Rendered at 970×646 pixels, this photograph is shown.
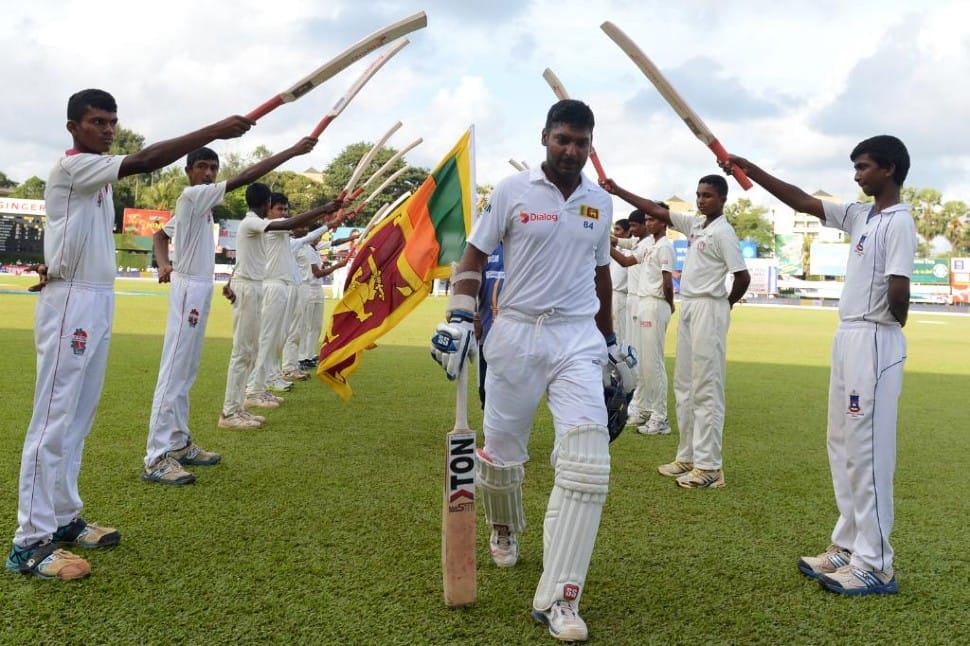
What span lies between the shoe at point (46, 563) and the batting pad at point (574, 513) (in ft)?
7.86

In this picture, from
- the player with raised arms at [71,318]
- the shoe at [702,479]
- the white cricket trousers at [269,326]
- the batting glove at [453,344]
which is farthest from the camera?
the white cricket trousers at [269,326]

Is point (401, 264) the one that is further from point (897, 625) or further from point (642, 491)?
point (897, 625)

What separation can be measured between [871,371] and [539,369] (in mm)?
1919

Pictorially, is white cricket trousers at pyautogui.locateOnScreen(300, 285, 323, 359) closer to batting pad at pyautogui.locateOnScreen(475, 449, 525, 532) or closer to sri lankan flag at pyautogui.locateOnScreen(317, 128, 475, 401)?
sri lankan flag at pyautogui.locateOnScreen(317, 128, 475, 401)

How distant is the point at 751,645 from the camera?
3439 millimetres

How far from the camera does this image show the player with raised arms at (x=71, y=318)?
158 inches

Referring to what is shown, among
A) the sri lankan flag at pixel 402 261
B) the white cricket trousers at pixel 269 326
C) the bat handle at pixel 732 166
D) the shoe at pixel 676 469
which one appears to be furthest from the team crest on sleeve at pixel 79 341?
the white cricket trousers at pixel 269 326

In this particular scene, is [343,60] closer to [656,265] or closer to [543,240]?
[543,240]

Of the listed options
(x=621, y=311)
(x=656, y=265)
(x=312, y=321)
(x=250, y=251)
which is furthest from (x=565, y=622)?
(x=312, y=321)

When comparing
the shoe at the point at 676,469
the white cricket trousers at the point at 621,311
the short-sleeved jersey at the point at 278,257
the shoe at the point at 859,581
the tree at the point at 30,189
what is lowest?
the shoe at the point at 676,469

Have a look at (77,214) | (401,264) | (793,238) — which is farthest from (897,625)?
(793,238)

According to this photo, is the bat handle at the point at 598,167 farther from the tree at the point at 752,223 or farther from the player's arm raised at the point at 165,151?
the tree at the point at 752,223

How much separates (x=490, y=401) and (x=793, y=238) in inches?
2916

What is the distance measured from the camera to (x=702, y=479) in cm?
620
